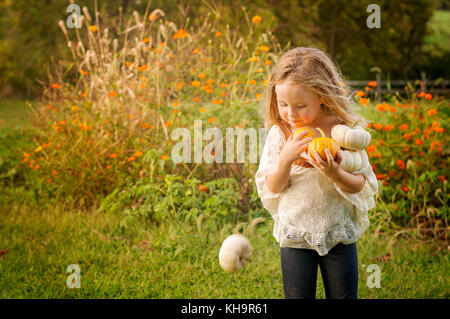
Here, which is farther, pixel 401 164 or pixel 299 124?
pixel 401 164

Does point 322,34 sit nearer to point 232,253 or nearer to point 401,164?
point 401,164

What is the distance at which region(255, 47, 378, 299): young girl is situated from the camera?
1.75 meters

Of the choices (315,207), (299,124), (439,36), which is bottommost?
(315,207)

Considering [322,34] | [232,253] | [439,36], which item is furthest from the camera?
[439,36]

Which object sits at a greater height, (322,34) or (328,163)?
(322,34)

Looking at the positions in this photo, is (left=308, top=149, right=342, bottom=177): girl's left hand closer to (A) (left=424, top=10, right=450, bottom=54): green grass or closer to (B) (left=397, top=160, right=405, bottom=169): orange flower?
(B) (left=397, top=160, right=405, bottom=169): orange flower

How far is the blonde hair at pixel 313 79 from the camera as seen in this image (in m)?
1.74

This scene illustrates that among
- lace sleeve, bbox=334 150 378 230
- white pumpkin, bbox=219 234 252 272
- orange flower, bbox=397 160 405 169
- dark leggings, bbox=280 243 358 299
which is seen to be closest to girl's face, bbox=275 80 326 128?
lace sleeve, bbox=334 150 378 230

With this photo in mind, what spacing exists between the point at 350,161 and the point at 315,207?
0.76 ft

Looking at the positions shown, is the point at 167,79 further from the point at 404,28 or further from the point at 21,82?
the point at 21,82

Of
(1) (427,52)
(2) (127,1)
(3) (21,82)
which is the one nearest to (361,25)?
(1) (427,52)

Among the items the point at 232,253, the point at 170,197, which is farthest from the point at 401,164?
the point at 232,253

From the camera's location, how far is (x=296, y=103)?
5.70 ft

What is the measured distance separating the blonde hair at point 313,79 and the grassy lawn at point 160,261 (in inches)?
52.5
